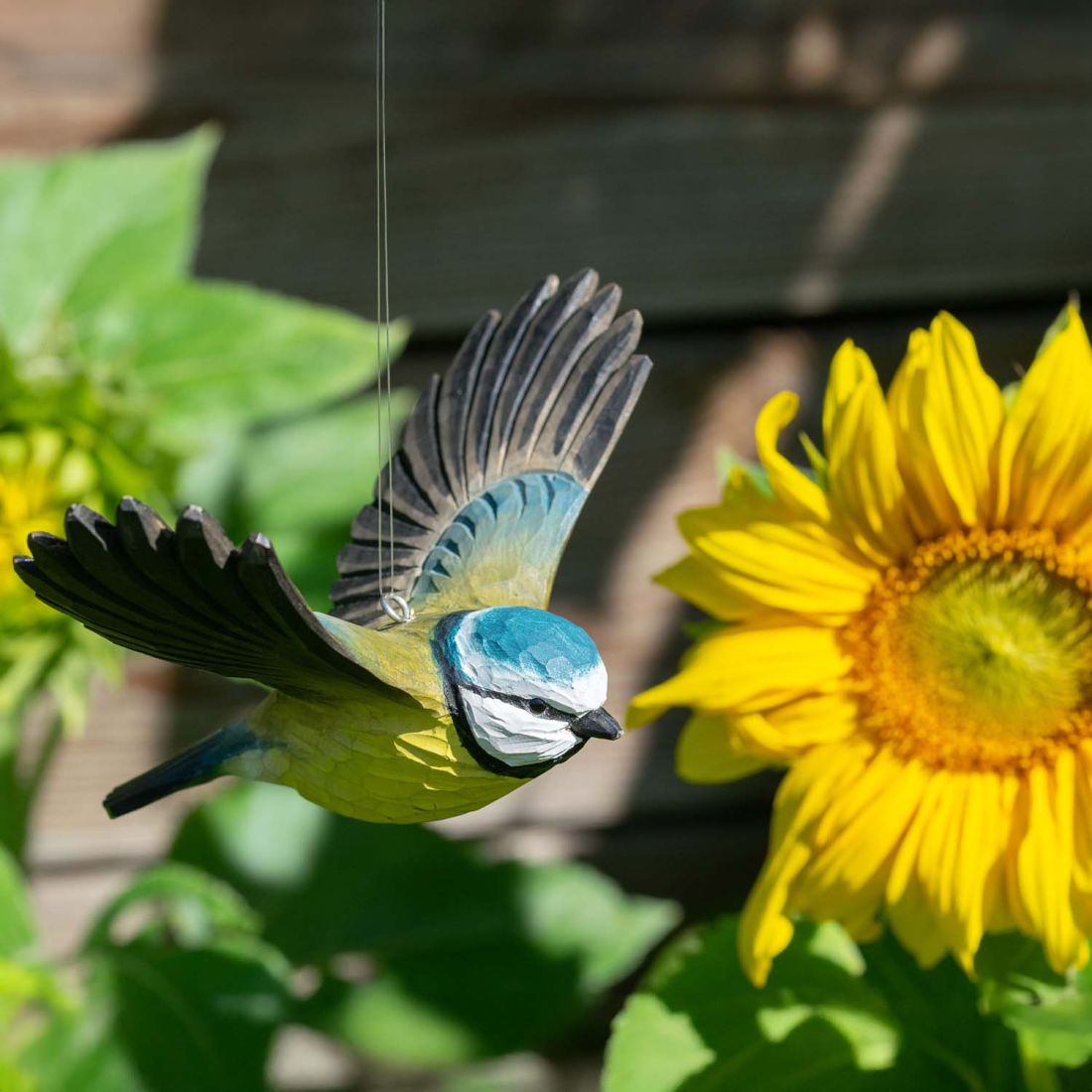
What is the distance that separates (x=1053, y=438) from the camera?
0.40 metres

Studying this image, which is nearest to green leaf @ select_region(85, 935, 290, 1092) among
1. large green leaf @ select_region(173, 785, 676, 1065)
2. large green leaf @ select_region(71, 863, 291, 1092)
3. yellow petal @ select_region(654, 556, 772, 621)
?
large green leaf @ select_region(71, 863, 291, 1092)

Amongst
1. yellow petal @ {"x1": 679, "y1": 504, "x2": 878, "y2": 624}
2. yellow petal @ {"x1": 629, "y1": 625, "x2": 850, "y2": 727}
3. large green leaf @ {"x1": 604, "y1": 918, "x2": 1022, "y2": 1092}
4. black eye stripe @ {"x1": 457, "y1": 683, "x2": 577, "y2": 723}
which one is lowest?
large green leaf @ {"x1": 604, "y1": 918, "x2": 1022, "y2": 1092}

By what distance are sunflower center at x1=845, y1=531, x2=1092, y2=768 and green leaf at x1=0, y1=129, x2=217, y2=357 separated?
34cm

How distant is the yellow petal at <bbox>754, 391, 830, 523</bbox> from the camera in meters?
0.39

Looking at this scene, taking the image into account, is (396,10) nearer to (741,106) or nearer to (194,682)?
(741,106)

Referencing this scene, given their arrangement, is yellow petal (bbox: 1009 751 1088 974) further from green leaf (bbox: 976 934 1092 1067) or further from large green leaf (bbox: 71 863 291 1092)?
large green leaf (bbox: 71 863 291 1092)

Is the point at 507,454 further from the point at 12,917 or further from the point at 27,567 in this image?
the point at 12,917

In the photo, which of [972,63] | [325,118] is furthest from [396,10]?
[972,63]

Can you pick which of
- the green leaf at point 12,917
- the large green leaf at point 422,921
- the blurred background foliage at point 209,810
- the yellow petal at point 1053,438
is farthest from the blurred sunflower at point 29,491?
the yellow petal at point 1053,438

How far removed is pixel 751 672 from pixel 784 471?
2.6 inches

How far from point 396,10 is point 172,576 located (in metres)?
0.50

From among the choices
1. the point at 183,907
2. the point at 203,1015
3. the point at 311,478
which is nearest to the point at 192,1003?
the point at 203,1015

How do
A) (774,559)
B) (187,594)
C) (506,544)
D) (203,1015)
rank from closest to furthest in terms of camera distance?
(187,594), (506,544), (774,559), (203,1015)

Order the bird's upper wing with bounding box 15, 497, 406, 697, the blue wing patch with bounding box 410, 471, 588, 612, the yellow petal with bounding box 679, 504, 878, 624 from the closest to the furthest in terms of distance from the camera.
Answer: the bird's upper wing with bounding box 15, 497, 406, 697 < the blue wing patch with bounding box 410, 471, 588, 612 < the yellow petal with bounding box 679, 504, 878, 624
